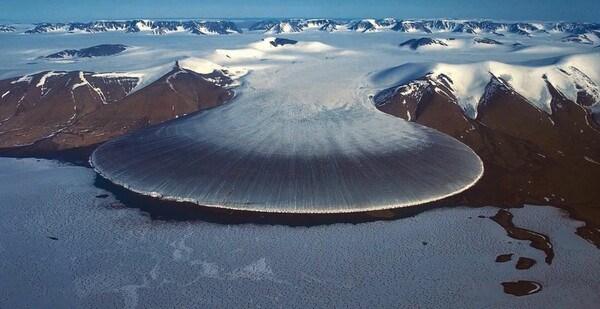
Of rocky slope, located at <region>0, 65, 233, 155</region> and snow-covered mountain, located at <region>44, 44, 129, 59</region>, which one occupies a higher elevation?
rocky slope, located at <region>0, 65, 233, 155</region>

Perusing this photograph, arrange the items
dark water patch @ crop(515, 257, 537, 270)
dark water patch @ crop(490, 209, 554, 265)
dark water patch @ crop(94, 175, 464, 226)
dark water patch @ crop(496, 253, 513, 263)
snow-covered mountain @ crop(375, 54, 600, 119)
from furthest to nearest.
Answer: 1. snow-covered mountain @ crop(375, 54, 600, 119)
2. dark water patch @ crop(94, 175, 464, 226)
3. dark water patch @ crop(490, 209, 554, 265)
4. dark water patch @ crop(496, 253, 513, 263)
5. dark water patch @ crop(515, 257, 537, 270)

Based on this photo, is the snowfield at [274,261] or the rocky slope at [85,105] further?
the rocky slope at [85,105]

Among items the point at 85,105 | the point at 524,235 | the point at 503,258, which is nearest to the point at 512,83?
the point at 524,235

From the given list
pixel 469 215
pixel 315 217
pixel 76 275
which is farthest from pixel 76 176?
pixel 469 215

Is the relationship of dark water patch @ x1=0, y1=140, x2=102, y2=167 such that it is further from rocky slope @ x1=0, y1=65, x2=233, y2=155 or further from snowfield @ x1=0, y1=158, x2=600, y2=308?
snowfield @ x1=0, y1=158, x2=600, y2=308

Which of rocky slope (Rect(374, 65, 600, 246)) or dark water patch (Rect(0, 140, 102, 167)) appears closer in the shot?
rocky slope (Rect(374, 65, 600, 246))

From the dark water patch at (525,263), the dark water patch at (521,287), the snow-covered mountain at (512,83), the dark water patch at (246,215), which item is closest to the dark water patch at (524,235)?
the dark water patch at (525,263)

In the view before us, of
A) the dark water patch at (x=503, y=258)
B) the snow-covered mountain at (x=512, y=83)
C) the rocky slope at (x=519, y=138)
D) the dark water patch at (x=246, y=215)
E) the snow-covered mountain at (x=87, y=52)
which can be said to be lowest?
the snow-covered mountain at (x=87, y=52)

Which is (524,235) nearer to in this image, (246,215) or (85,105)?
(246,215)

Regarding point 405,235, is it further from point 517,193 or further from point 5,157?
point 5,157

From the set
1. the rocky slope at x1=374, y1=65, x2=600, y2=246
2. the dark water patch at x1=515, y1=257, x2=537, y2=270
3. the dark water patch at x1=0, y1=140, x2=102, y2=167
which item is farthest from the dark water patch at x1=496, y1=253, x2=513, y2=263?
the dark water patch at x1=0, y1=140, x2=102, y2=167

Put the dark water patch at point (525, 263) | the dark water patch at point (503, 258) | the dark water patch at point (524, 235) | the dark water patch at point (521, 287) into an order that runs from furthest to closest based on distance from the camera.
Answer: the dark water patch at point (524, 235) → the dark water patch at point (503, 258) → the dark water patch at point (525, 263) → the dark water patch at point (521, 287)

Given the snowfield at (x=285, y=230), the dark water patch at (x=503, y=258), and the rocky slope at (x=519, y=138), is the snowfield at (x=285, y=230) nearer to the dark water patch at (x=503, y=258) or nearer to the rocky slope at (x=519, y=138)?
the dark water patch at (x=503, y=258)
